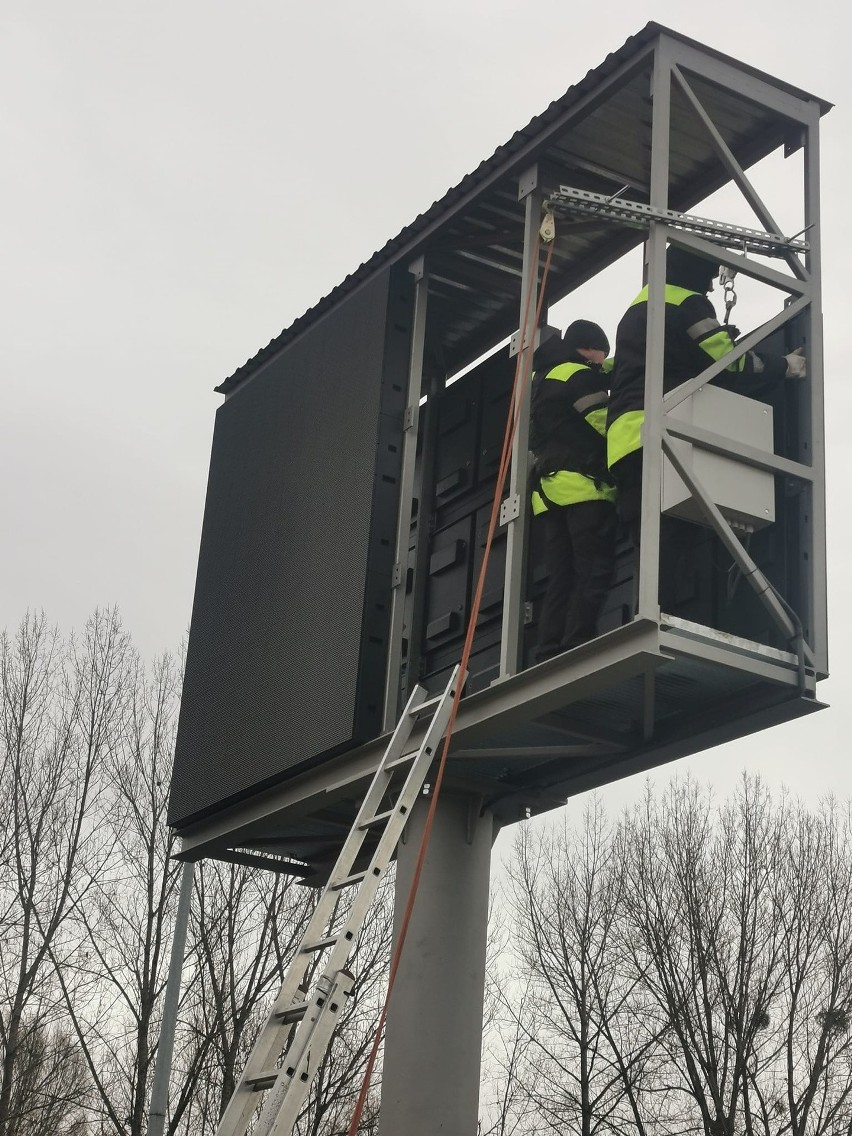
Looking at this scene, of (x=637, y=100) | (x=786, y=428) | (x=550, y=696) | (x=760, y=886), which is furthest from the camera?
(x=760, y=886)

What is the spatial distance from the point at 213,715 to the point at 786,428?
4.30 meters

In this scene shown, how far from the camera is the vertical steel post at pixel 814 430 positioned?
693 centimetres

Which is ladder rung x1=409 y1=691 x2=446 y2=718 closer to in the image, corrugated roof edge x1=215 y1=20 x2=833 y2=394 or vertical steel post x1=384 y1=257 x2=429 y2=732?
vertical steel post x1=384 y1=257 x2=429 y2=732

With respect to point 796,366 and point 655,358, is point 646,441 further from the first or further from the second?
point 796,366

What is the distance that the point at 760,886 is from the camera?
72.8 ft

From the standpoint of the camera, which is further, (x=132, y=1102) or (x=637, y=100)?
(x=132, y=1102)

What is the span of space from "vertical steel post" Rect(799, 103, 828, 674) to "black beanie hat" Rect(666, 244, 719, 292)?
54 cm

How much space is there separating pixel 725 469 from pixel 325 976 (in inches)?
118

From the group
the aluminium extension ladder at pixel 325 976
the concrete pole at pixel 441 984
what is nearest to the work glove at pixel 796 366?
the aluminium extension ladder at pixel 325 976

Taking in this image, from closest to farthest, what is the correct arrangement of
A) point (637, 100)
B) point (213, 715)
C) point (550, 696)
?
1. point (550, 696)
2. point (637, 100)
3. point (213, 715)

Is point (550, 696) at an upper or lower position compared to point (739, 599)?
lower

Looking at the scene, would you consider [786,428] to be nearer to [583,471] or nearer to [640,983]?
[583,471]

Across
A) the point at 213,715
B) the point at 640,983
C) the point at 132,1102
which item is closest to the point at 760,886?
the point at 640,983

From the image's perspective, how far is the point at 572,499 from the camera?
7445 millimetres
